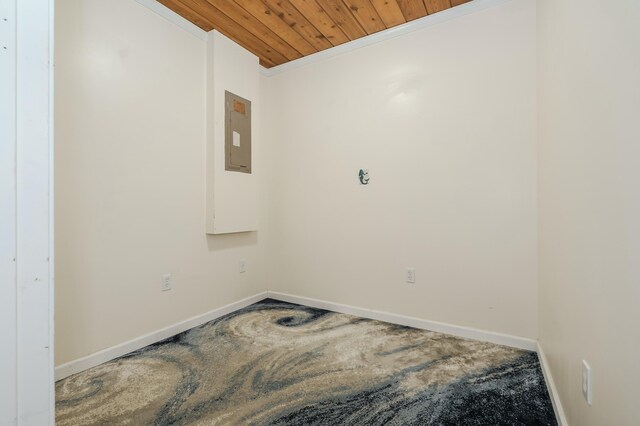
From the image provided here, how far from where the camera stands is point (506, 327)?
2.09 meters

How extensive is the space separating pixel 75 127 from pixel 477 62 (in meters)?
2.65

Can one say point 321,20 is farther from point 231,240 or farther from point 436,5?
point 231,240

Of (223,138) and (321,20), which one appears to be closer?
(321,20)

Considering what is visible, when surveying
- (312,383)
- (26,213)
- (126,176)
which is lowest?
(312,383)

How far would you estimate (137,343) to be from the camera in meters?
2.04

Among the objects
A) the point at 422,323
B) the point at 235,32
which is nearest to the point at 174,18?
the point at 235,32

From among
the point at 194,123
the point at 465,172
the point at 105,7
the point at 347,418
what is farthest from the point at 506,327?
the point at 105,7

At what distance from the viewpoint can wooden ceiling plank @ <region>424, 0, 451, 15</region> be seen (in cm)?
215

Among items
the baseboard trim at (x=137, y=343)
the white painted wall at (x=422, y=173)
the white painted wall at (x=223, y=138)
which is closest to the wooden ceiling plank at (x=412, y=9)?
the white painted wall at (x=422, y=173)

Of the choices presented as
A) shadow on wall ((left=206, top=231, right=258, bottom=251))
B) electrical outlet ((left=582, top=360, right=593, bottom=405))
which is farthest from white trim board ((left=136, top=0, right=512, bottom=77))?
electrical outlet ((left=582, top=360, right=593, bottom=405))

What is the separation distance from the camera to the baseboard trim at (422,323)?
6.72 ft

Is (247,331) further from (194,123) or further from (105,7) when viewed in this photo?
(105,7)

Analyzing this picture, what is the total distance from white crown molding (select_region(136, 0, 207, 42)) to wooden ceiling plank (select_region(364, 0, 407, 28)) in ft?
4.55

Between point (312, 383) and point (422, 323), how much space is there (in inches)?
44.1
